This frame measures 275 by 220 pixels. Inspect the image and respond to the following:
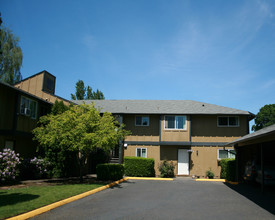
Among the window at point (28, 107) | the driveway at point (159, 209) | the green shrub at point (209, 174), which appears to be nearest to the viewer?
the driveway at point (159, 209)

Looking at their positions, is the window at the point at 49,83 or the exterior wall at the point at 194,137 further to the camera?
the window at the point at 49,83

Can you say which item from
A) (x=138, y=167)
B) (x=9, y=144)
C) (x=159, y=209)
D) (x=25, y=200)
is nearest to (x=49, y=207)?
(x=25, y=200)

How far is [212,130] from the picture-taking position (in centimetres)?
2336

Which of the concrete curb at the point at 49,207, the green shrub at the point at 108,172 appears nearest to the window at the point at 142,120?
the green shrub at the point at 108,172

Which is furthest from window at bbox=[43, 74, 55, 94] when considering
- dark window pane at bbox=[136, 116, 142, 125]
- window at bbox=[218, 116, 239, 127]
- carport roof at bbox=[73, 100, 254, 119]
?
window at bbox=[218, 116, 239, 127]

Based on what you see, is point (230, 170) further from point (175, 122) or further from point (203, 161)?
point (175, 122)

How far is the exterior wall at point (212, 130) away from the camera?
23078 mm

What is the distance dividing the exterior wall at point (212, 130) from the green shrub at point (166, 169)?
312 centimetres

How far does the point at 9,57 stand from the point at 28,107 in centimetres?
1448

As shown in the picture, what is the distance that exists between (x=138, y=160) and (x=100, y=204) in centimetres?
1206

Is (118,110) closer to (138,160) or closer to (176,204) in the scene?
(138,160)

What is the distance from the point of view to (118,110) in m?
24.4

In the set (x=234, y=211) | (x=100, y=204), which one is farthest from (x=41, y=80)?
(x=234, y=211)

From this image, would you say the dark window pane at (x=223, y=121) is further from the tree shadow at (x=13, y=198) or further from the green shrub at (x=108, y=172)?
the tree shadow at (x=13, y=198)
